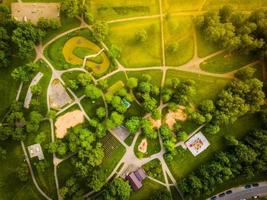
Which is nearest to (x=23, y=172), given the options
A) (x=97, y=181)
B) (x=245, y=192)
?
(x=97, y=181)

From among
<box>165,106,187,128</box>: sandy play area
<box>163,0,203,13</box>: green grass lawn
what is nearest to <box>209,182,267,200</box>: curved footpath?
<box>165,106,187,128</box>: sandy play area

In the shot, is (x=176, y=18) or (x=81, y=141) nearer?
(x=81, y=141)

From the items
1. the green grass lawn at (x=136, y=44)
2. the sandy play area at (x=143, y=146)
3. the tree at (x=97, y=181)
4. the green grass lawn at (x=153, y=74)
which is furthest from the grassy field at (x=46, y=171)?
the green grass lawn at (x=136, y=44)

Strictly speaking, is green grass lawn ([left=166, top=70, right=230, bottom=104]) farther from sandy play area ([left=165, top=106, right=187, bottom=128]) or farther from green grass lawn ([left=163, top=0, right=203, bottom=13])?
green grass lawn ([left=163, top=0, right=203, bottom=13])

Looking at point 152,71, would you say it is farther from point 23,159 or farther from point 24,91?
point 23,159

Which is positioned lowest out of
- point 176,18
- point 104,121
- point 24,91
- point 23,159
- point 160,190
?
point 160,190

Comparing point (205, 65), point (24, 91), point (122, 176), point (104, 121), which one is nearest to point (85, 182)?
point (122, 176)

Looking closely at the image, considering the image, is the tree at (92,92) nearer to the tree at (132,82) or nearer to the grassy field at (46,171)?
the tree at (132,82)

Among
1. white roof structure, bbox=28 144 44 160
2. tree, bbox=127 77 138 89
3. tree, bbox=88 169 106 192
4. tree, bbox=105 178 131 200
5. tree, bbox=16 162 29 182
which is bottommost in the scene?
tree, bbox=105 178 131 200
